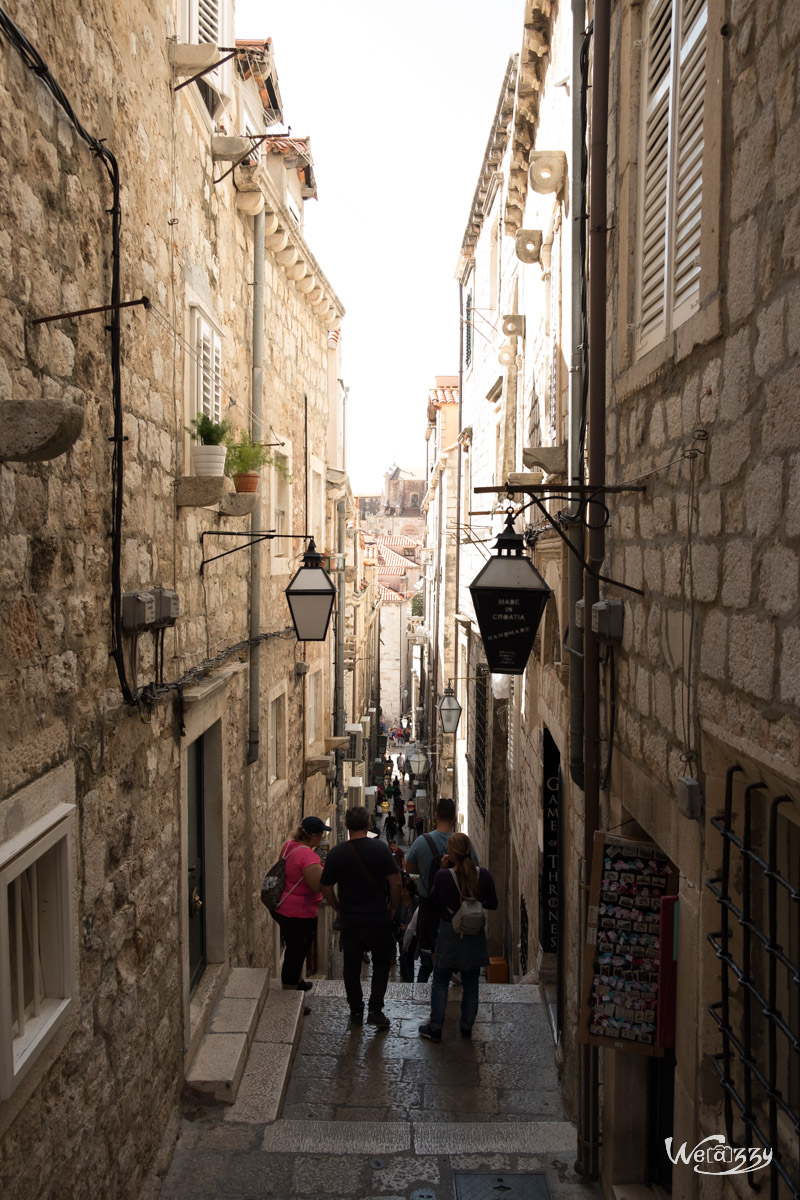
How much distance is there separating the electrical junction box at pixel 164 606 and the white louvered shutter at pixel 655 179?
8.98 feet

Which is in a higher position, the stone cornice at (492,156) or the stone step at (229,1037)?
the stone cornice at (492,156)

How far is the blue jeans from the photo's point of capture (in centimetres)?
664

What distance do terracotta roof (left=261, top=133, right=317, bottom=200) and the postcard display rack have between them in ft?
28.3

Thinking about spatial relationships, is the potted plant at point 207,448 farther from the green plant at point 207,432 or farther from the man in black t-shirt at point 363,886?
the man in black t-shirt at point 363,886

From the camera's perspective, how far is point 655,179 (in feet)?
13.4

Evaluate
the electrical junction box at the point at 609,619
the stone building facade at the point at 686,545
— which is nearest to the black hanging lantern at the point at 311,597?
the stone building facade at the point at 686,545

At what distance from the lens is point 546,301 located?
7.81 meters

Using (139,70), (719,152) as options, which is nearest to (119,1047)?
(719,152)

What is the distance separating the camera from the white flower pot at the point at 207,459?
6105mm

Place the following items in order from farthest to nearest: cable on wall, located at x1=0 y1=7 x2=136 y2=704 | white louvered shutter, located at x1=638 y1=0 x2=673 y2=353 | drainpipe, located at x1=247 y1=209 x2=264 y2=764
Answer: drainpipe, located at x1=247 y1=209 x2=264 y2=764 → cable on wall, located at x1=0 y1=7 x2=136 y2=704 → white louvered shutter, located at x1=638 y1=0 x2=673 y2=353

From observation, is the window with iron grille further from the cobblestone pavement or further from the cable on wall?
the cable on wall

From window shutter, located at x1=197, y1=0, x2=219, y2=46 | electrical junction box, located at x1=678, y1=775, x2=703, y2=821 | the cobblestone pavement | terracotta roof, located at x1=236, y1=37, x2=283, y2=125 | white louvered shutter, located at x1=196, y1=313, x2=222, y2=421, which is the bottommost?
the cobblestone pavement

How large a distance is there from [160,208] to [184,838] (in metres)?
3.77

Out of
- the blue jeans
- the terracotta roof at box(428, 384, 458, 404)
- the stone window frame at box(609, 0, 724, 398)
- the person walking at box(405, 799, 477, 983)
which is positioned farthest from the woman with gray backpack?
the terracotta roof at box(428, 384, 458, 404)
